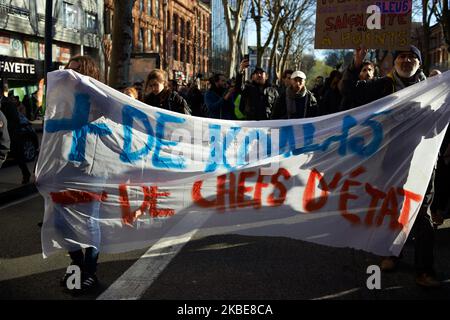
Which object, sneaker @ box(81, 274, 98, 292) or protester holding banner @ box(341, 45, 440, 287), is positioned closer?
sneaker @ box(81, 274, 98, 292)

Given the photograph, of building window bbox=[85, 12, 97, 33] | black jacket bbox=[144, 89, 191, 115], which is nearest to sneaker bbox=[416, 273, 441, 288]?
black jacket bbox=[144, 89, 191, 115]

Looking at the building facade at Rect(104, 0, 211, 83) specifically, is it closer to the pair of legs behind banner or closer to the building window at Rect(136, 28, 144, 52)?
the building window at Rect(136, 28, 144, 52)

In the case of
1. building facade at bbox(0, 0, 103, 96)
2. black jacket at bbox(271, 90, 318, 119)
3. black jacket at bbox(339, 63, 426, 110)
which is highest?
building facade at bbox(0, 0, 103, 96)

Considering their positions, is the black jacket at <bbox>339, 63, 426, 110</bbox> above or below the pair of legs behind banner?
above

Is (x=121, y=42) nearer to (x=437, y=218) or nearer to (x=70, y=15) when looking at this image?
(x=437, y=218)

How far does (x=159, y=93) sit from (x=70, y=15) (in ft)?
84.3

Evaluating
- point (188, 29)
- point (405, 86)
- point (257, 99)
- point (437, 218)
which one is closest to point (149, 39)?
point (188, 29)

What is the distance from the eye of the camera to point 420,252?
151 inches

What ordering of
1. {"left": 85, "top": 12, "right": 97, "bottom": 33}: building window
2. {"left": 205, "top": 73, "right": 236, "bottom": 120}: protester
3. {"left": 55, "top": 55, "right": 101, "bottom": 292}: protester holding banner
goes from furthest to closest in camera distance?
{"left": 85, "top": 12, "right": 97, "bottom": 33}: building window < {"left": 205, "top": 73, "right": 236, "bottom": 120}: protester < {"left": 55, "top": 55, "right": 101, "bottom": 292}: protester holding banner

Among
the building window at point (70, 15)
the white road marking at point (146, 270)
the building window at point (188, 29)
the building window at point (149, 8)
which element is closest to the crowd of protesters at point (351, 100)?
the white road marking at point (146, 270)

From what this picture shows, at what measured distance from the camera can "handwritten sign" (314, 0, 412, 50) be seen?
478 cm

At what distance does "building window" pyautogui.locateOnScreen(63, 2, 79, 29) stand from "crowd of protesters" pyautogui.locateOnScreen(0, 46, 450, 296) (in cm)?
2107

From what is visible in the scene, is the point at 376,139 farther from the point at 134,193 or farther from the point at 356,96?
the point at 134,193
